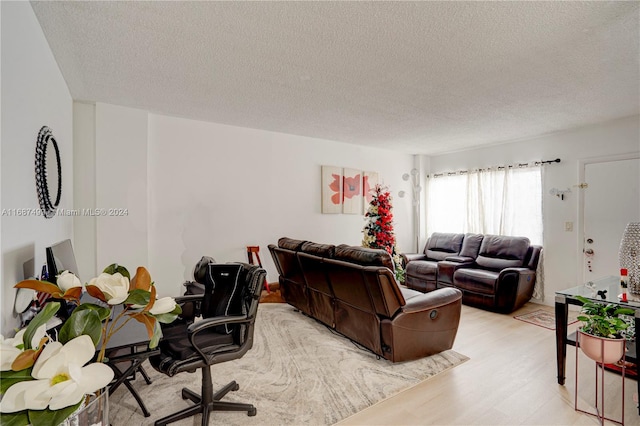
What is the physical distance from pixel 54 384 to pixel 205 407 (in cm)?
177

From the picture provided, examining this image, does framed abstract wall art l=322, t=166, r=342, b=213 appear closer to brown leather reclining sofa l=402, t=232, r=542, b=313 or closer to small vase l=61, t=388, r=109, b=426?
brown leather reclining sofa l=402, t=232, r=542, b=313

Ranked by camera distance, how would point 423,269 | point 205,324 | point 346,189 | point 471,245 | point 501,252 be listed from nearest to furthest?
point 205,324, point 501,252, point 423,269, point 471,245, point 346,189

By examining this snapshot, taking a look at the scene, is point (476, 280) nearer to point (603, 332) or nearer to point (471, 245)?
point (471, 245)

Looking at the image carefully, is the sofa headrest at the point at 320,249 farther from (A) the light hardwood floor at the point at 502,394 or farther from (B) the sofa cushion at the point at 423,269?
(B) the sofa cushion at the point at 423,269

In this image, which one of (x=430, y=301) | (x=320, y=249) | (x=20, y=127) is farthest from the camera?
(x=320, y=249)

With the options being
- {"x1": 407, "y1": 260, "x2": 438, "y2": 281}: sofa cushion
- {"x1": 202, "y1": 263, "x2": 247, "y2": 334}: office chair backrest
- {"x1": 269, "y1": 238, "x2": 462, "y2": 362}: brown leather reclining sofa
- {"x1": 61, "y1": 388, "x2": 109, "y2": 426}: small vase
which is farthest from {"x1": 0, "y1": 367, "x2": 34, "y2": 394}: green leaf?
{"x1": 407, "y1": 260, "x2": 438, "y2": 281}: sofa cushion

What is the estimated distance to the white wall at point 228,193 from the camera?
4398 millimetres

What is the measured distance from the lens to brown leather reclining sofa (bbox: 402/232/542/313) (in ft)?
14.9

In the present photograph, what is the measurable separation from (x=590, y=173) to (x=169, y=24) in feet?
18.1

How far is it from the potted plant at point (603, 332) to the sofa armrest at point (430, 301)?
0.99m

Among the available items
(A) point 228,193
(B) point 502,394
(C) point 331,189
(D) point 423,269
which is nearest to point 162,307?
(B) point 502,394

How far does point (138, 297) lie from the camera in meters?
0.94

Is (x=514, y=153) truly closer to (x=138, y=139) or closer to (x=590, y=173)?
(x=590, y=173)

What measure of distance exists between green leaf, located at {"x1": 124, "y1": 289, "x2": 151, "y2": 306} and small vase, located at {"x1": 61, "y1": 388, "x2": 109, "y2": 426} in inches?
9.2
